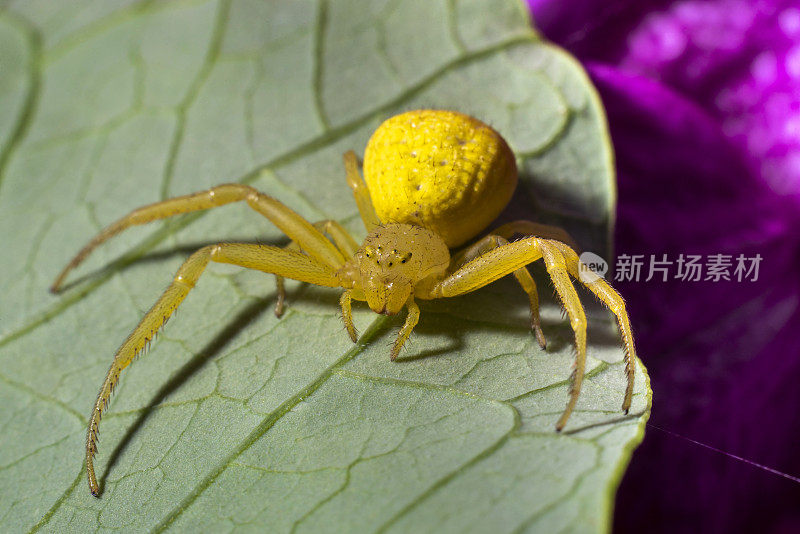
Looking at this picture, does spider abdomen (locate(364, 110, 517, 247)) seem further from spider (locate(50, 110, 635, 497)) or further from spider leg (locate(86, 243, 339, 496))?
spider leg (locate(86, 243, 339, 496))

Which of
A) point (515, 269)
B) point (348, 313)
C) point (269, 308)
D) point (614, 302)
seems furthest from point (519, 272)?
point (269, 308)

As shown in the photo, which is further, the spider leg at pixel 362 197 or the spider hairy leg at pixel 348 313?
the spider leg at pixel 362 197

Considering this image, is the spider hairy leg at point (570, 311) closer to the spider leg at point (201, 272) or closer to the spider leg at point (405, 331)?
the spider leg at point (405, 331)

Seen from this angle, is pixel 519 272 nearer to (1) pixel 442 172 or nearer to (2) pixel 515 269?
(2) pixel 515 269

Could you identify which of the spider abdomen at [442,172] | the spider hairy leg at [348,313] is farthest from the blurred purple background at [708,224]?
the spider hairy leg at [348,313]

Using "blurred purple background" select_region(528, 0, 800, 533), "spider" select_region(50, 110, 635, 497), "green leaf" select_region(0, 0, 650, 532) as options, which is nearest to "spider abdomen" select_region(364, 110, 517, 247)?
"spider" select_region(50, 110, 635, 497)

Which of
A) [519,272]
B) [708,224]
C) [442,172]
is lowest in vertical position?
[708,224]
